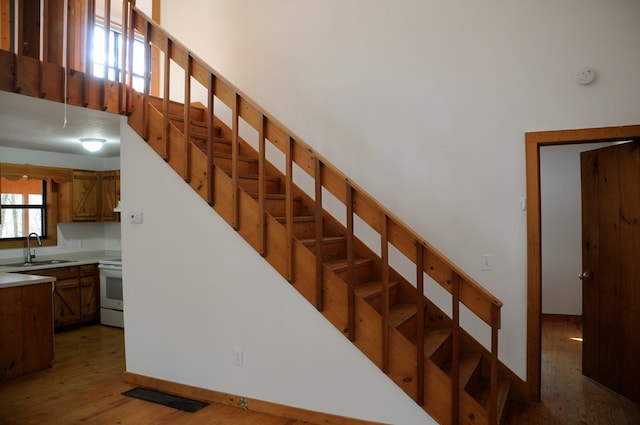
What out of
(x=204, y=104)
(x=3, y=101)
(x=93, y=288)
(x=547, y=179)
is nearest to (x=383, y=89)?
(x=204, y=104)

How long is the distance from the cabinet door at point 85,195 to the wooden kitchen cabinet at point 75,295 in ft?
2.51

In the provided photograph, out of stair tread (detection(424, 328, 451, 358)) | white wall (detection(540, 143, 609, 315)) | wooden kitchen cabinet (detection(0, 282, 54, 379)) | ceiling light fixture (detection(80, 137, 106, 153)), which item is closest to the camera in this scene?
stair tread (detection(424, 328, 451, 358))

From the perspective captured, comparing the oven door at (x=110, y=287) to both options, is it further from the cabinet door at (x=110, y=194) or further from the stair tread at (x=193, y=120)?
the stair tread at (x=193, y=120)

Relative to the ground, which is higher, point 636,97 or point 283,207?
point 636,97

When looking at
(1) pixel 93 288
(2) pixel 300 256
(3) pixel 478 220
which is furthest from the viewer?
(1) pixel 93 288

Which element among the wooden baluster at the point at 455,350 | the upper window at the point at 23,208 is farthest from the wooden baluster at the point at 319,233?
the upper window at the point at 23,208

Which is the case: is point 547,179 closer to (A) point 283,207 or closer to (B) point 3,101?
(A) point 283,207

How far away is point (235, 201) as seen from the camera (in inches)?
130

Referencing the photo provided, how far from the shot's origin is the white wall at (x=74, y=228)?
561 centimetres

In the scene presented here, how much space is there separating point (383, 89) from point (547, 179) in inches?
→ 148

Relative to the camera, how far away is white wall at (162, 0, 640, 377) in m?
3.31

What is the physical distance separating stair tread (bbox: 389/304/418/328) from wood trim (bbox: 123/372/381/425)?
2.16ft

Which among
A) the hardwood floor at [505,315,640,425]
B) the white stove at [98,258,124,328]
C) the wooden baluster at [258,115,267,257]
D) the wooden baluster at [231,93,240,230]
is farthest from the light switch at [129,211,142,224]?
the hardwood floor at [505,315,640,425]

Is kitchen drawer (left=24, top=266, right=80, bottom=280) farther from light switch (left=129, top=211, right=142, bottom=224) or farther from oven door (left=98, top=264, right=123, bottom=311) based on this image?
light switch (left=129, top=211, right=142, bottom=224)
